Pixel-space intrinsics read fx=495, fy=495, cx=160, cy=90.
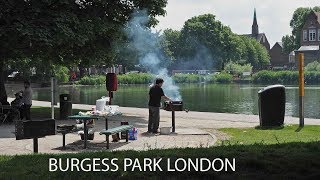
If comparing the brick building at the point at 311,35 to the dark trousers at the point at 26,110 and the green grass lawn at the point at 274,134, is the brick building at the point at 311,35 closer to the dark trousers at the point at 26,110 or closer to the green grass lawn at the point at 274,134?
the green grass lawn at the point at 274,134

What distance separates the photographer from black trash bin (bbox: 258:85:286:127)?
15.9m

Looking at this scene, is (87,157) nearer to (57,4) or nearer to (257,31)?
(57,4)

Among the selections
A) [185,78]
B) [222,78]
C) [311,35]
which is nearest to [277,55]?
[311,35]

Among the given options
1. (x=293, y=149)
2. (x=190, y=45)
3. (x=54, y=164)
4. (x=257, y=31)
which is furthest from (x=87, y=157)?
(x=257, y=31)

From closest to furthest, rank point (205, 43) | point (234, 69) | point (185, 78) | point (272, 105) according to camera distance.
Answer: point (272, 105) < point (185, 78) < point (234, 69) < point (205, 43)

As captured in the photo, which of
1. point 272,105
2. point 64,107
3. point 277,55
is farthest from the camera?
point 277,55

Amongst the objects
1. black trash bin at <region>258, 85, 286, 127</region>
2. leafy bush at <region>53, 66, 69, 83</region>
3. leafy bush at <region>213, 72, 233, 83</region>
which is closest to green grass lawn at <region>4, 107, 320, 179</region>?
black trash bin at <region>258, 85, 286, 127</region>

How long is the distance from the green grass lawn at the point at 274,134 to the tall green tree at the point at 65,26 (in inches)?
255

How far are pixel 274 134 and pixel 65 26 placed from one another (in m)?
8.10

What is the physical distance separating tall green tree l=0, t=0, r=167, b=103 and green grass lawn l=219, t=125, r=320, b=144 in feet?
21.2

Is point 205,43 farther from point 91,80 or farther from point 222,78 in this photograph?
point 91,80

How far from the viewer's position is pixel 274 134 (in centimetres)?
1395

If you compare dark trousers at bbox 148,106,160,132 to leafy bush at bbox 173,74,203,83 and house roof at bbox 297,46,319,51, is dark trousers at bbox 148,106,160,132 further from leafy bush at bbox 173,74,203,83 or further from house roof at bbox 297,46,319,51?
house roof at bbox 297,46,319,51

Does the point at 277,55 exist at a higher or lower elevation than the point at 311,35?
lower
